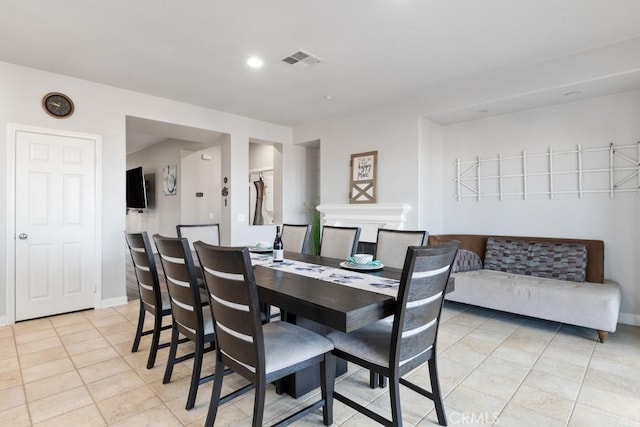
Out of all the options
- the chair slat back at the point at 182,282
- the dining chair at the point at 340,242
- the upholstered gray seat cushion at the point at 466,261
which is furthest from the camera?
the upholstered gray seat cushion at the point at 466,261

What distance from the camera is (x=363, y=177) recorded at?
488 cm

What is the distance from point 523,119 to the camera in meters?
4.04

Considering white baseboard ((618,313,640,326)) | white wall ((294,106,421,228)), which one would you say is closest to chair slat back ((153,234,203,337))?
white wall ((294,106,421,228))

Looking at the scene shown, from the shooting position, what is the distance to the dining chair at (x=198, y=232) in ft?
10.8

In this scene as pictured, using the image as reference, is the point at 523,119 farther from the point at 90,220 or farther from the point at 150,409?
the point at 90,220

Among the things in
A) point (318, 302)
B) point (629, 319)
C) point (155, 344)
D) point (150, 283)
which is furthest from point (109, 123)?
point (629, 319)

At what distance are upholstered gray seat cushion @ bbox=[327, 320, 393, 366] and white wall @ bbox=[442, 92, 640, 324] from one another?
307cm

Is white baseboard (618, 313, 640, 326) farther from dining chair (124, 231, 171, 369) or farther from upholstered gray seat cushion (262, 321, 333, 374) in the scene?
dining chair (124, 231, 171, 369)

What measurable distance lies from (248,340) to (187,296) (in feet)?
2.17

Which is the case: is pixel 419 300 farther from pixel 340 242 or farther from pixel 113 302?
pixel 113 302

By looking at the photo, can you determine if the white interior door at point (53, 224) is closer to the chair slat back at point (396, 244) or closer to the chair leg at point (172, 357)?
the chair leg at point (172, 357)

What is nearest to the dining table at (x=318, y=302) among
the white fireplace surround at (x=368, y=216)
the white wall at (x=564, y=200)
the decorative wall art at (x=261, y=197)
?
the white fireplace surround at (x=368, y=216)

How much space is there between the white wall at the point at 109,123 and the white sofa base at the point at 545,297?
342cm

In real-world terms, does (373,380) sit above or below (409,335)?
below
